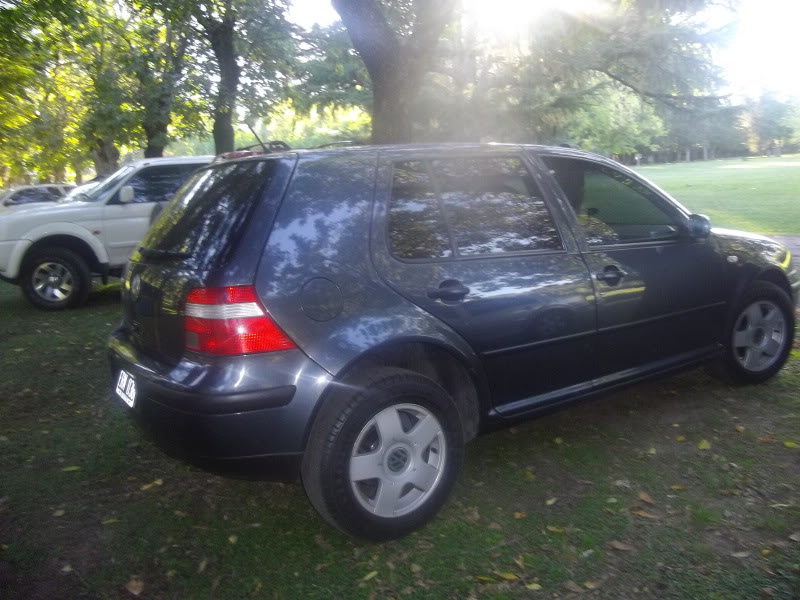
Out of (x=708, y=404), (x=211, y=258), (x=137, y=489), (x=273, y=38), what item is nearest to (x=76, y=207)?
(x=137, y=489)

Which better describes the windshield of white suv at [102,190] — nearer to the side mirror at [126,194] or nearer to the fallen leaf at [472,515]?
the side mirror at [126,194]

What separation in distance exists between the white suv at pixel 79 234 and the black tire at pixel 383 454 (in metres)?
6.86

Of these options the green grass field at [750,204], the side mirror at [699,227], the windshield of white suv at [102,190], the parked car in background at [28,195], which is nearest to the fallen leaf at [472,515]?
the side mirror at [699,227]

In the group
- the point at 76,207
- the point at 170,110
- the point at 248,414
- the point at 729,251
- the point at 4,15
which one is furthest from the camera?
the point at 170,110

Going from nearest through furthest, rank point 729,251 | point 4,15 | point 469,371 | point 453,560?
1. point 453,560
2. point 469,371
3. point 729,251
4. point 4,15

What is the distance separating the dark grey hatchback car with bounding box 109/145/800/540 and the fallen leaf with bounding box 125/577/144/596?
1.94 ft

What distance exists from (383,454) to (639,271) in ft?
6.54

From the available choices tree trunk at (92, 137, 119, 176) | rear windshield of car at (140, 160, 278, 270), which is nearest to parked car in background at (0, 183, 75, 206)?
tree trunk at (92, 137, 119, 176)

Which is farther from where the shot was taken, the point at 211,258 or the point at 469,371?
the point at 469,371

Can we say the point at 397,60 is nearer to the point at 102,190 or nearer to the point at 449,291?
the point at 102,190

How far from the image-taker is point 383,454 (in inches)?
134

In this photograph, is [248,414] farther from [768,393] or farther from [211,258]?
[768,393]

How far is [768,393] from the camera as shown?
5293mm

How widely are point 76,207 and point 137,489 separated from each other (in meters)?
6.66
